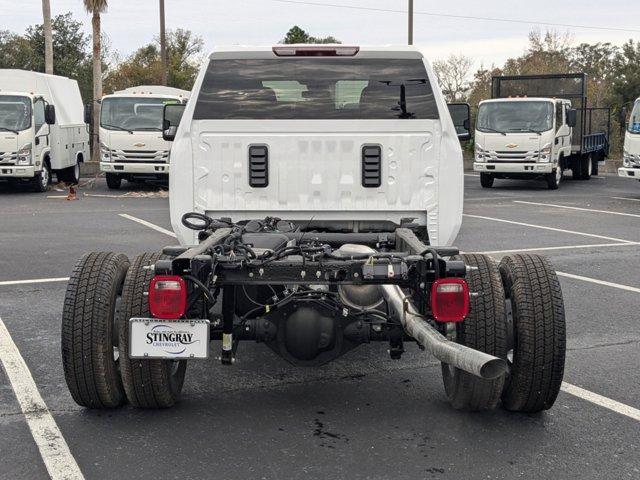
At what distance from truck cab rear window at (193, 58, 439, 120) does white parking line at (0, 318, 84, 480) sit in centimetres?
212

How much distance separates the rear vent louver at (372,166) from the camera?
20.5 feet

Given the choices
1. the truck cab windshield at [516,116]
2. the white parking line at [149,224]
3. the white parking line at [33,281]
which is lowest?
the white parking line at [33,281]

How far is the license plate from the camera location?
14.7 ft

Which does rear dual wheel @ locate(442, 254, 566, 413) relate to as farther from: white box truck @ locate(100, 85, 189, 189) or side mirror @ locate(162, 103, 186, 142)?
white box truck @ locate(100, 85, 189, 189)

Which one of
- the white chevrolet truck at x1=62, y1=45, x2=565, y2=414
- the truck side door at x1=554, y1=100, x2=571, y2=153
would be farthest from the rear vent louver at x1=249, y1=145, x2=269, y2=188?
the truck side door at x1=554, y1=100, x2=571, y2=153

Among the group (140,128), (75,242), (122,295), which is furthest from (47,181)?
(122,295)

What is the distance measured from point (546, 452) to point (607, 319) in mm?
3478

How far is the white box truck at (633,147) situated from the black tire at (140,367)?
17624mm

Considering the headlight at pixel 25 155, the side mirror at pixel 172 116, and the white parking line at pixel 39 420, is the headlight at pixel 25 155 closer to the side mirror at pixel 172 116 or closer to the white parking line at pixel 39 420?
the side mirror at pixel 172 116

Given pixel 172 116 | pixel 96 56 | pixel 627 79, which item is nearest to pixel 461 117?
pixel 172 116

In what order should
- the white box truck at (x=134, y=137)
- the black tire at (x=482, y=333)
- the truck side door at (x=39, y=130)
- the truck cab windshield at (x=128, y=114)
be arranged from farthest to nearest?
the truck cab windshield at (x=128, y=114)
the white box truck at (x=134, y=137)
the truck side door at (x=39, y=130)
the black tire at (x=482, y=333)

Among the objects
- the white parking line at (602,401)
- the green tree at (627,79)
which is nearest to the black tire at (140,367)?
the white parking line at (602,401)

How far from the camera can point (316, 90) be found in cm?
648

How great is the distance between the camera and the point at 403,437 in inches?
184
